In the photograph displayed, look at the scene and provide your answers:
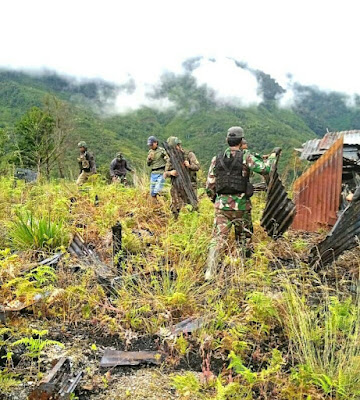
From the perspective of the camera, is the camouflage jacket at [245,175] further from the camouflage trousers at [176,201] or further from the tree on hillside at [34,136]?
the tree on hillside at [34,136]

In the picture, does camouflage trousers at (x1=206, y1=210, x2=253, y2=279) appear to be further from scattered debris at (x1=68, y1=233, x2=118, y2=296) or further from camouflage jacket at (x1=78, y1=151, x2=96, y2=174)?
camouflage jacket at (x1=78, y1=151, x2=96, y2=174)

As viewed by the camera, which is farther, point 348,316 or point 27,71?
point 27,71

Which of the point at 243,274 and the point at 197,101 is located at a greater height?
the point at 197,101

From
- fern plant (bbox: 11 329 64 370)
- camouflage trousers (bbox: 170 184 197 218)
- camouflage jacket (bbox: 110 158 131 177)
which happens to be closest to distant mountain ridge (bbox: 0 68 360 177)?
camouflage jacket (bbox: 110 158 131 177)

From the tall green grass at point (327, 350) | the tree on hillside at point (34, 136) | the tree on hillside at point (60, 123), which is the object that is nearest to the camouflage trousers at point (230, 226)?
the tall green grass at point (327, 350)

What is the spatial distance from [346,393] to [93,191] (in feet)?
19.0

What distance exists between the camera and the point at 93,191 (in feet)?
24.6

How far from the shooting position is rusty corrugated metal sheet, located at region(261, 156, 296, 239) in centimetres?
520

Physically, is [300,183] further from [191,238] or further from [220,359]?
[220,359]

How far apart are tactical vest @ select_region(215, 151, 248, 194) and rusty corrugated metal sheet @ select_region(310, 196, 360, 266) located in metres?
1.05

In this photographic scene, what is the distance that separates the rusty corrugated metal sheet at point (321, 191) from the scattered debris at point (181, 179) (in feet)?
5.43

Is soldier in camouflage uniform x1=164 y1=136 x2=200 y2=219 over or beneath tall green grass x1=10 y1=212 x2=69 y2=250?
over

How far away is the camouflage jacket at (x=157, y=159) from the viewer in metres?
7.91

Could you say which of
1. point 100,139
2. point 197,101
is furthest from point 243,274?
point 197,101
